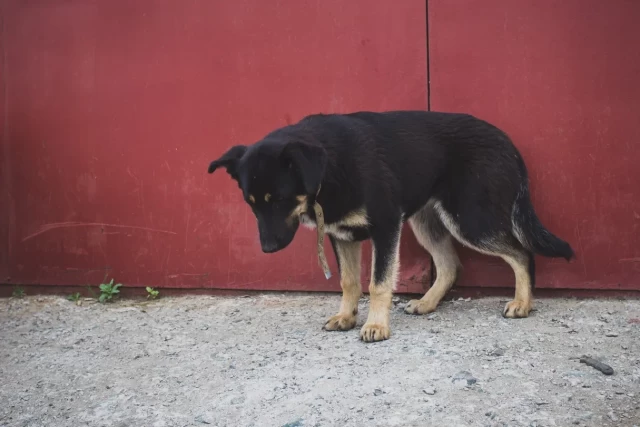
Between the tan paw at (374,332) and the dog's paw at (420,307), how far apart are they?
644 millimetres

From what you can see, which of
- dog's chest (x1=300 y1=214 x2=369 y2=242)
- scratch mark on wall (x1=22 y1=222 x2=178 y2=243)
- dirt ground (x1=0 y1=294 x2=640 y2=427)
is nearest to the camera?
dirt ground (x1=0 y1=294 x2=640 y2=427)

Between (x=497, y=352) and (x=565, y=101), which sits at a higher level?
(x=565, y=101)

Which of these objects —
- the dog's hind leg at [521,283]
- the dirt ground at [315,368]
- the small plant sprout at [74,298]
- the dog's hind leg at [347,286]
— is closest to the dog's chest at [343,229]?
the dog's hind leg at [347,286]

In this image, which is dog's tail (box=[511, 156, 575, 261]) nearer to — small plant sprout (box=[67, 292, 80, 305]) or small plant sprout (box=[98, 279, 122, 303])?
small plant sprout (box=[98, 279, 122, 303])

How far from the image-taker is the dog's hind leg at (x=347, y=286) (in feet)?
14.0

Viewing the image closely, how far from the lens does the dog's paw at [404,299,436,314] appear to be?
4.60 m

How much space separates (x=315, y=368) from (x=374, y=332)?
531mm

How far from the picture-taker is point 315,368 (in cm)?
360

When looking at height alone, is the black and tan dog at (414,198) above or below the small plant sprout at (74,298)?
above

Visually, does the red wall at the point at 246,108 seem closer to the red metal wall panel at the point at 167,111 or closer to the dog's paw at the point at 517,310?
the red metal wall panel at the point at 167,111

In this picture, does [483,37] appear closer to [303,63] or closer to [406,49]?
[406,49]

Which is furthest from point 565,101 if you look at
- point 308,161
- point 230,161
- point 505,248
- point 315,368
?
point 315,368

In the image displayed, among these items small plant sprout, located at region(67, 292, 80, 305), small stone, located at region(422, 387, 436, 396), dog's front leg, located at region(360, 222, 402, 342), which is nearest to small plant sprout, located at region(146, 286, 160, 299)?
small plant sprout, located at region(67, 292, 80, 305)

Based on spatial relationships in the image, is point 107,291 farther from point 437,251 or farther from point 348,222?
point 437,251
